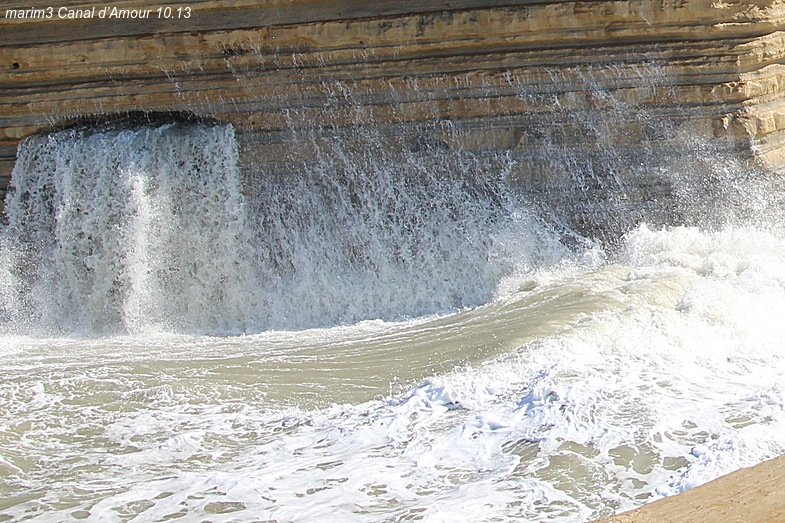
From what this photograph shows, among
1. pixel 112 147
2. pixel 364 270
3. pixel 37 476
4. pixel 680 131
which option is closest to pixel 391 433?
pixel 37 476

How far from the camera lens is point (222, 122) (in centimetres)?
759

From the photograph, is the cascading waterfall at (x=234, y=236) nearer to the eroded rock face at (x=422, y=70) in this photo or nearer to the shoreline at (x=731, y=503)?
the eroded rock face at (x=422, y=70)

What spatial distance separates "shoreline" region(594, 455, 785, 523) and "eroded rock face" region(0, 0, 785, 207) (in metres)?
4.13

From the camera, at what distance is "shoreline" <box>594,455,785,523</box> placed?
290cm

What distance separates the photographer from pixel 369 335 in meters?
6.31

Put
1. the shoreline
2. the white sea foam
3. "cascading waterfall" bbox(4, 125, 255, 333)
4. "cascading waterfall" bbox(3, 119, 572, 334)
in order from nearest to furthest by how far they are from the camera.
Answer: the shoreline
the white sea foam
"cascading waterfall" bbox(3, 119, 572, 334)
"cascading waterfall" bbox(4, 125, 255, 333)

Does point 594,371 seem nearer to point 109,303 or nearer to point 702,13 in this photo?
point 702,13

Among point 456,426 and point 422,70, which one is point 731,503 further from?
point 422,70

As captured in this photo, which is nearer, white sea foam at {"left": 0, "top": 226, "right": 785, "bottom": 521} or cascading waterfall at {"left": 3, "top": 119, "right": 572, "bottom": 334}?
white sea foam at {"left": 0, "top": 226, "right": 785, "bottom": 521}

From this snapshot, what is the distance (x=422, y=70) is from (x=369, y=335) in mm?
2110

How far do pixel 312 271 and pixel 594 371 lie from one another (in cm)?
321

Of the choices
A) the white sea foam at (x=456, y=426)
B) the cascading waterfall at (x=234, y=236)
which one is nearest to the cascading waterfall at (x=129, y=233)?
the cascading waterfall at (x=234, y=236)

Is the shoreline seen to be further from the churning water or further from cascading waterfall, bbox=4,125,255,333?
cascading waterfall, bbox=4,125,255,333

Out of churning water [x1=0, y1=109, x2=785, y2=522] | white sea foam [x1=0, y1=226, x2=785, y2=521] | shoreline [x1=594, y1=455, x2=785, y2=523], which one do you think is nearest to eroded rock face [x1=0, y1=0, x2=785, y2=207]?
churning water [x1=0, y1=109, x2=785, y2=522]
